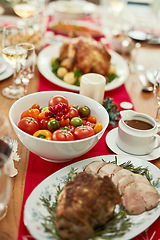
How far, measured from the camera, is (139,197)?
990mm

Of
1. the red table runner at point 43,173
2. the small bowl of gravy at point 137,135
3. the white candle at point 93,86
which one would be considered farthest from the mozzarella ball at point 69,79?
the small bowl of gravy at point 137,135

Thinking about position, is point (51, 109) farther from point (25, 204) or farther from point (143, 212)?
point (143, 212)

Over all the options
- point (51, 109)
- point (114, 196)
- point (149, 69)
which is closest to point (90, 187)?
point (114, 196)

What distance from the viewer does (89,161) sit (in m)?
1.20

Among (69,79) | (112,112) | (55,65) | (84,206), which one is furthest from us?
(55,65)

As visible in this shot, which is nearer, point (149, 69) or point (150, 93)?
point (150, 93)

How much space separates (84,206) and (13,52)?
119 centimetres

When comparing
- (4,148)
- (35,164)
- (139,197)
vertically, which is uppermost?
(4,148)

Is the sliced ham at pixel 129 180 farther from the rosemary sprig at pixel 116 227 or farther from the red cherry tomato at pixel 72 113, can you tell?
the red cherry tomato at pixel 72 113

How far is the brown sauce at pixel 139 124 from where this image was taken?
1.36 metres

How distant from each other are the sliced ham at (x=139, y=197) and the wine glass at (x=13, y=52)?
1.06m

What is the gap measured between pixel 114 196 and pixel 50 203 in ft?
0.76

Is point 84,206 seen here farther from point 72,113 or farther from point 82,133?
point 72,113

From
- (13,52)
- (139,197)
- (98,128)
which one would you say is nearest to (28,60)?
(13,52)
